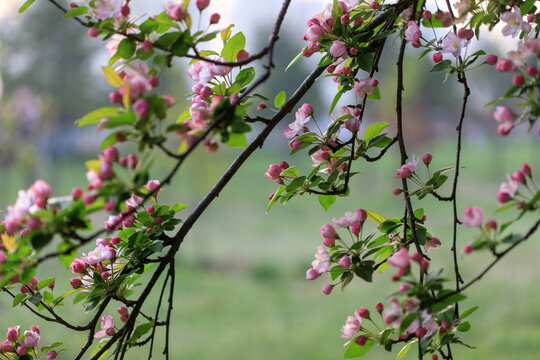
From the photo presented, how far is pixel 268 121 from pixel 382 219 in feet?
0.79

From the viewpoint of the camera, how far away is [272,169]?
80 centimetres

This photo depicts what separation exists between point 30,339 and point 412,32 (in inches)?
26.3

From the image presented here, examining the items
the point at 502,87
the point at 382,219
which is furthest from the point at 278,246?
the point at 382,219

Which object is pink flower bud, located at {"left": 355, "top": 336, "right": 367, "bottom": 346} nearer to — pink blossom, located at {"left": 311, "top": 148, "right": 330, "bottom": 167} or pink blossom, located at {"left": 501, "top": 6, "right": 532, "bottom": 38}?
pink blossom, located at {"left": 311, "top": 148, "right": 330, "bottom": 167}

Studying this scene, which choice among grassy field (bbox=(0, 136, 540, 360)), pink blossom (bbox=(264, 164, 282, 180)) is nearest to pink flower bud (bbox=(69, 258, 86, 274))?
pink blossom (bbox=(264, 164, 282, 180))

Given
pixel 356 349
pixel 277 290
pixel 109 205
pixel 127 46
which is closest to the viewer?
pixel 109 205

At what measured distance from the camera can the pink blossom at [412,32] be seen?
752 millimetres

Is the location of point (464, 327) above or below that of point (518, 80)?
below

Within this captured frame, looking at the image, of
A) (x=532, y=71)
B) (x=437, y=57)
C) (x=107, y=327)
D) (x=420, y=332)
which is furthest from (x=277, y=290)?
(x=532, y=71)

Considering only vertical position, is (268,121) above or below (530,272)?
below

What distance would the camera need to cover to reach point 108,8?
1.89ft

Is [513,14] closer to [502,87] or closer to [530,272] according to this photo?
[530,272]

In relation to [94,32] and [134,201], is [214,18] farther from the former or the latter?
[134,201]

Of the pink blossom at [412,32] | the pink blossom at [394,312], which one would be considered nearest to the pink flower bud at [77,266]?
the pink blossom at [394,312]
